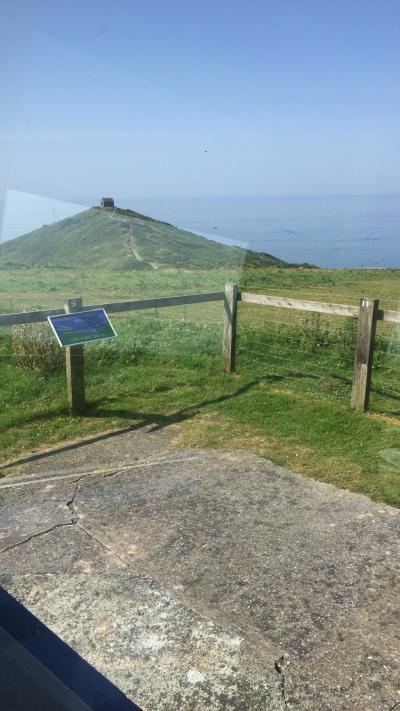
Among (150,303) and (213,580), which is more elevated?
(150,303)

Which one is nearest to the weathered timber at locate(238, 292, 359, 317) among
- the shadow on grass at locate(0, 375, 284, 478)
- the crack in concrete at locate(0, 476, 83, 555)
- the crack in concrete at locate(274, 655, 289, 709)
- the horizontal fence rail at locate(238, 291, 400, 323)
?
the horizontal fence rail at locate(238, 291, 400, 323)

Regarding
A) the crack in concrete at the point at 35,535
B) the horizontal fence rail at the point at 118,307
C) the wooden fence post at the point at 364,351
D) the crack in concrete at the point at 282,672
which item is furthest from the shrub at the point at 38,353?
the crack in concrete at the point at 282,672

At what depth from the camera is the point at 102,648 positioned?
2814 mm

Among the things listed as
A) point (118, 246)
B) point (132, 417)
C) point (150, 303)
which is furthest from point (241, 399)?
point (118, 246)

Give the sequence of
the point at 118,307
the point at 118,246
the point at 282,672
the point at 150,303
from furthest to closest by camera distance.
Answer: the point at 118,246 → the point at 150,303 → the point at 118,307 → the point at 282,672

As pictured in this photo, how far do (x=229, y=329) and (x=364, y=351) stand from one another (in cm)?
212

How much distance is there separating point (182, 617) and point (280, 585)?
2.02 ft

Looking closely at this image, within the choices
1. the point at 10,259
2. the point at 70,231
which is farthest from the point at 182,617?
the point at 10,259

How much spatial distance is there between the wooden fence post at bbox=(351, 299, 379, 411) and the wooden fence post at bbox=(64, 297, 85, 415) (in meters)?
3.01

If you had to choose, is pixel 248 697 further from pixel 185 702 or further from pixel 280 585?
pixel 280 585

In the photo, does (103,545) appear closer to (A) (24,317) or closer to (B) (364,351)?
(A) (24,317)

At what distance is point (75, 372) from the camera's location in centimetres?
652

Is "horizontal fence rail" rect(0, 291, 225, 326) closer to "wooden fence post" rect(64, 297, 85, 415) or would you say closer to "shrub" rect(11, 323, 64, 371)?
"wooden fence post" rect(64, 297, 85, 415)

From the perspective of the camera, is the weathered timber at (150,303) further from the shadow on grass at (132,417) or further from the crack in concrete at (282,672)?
the crack in concrete at (282,672)
